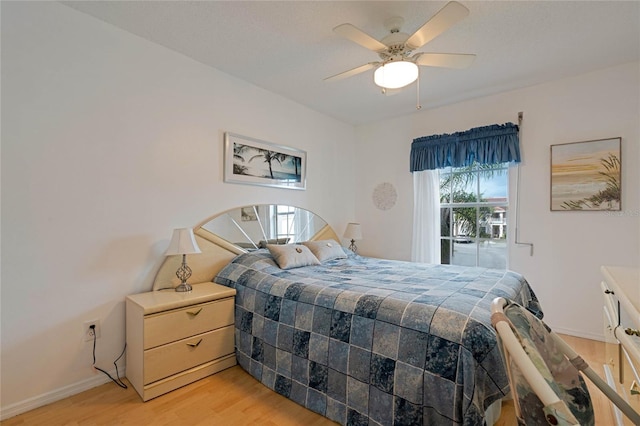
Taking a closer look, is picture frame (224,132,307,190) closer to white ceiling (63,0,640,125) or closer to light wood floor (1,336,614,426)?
white ceiling (63,0,640,125)

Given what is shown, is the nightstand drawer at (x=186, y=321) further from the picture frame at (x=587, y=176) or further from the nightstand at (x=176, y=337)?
the picture frame at (x=587, y=176)

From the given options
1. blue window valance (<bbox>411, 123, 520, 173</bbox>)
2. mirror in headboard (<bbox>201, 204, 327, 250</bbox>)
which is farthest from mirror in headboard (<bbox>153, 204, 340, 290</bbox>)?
blue window valance (<bbox>411, 123, 520, 173</bbox>)

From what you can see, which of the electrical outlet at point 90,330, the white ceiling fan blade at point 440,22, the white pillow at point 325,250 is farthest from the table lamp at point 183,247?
the white ceiling fan blade at point 440,22

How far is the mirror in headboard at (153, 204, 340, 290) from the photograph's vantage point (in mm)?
2580

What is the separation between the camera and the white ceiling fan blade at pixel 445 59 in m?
2.03

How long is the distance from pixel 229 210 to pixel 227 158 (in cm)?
51

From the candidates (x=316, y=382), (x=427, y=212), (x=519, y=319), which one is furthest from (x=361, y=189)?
(x=519, y=319)

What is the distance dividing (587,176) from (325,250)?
8.84 feet

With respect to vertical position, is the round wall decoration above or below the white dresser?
above

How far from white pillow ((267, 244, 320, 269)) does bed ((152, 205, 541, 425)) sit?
159mm

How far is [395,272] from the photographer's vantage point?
2.62 m

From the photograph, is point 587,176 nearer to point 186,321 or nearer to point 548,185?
point 548,185

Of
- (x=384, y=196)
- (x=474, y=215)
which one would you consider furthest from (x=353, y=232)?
(x=474, y=215)

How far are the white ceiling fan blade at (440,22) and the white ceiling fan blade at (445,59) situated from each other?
0.44 ft
